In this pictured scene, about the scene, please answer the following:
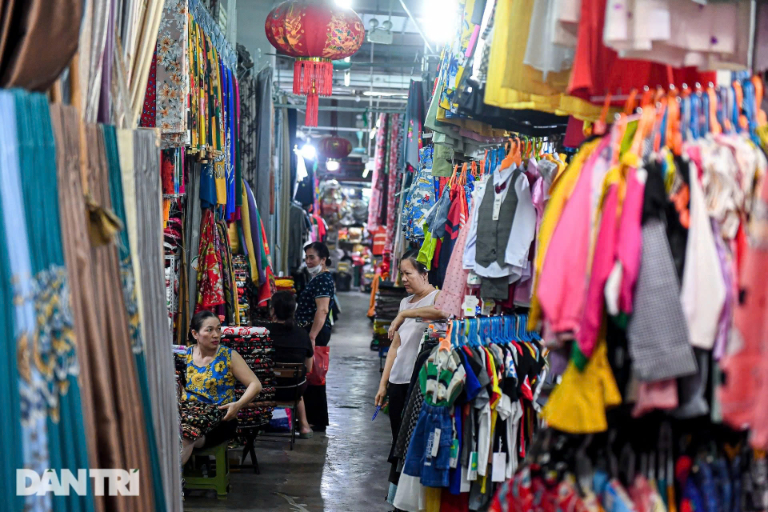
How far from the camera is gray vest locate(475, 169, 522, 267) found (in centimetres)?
362

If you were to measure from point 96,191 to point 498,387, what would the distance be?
7.83ft

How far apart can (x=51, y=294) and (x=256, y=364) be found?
413cm

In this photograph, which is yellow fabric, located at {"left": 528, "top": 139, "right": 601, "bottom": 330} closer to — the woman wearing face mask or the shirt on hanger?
the shirt on hanger

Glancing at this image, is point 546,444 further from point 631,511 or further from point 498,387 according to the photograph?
point 498,387

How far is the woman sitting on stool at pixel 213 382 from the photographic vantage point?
531cm

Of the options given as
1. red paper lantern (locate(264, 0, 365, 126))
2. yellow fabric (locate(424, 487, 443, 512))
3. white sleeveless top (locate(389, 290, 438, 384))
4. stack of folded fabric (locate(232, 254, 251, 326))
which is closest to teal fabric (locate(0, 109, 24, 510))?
yellow fabric (locate(424, 487, 443, 512))

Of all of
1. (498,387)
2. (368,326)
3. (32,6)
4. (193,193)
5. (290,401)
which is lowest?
(368,326)

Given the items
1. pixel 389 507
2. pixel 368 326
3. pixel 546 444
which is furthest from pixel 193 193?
pixel 368 326

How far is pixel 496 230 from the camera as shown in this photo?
366 centimetres

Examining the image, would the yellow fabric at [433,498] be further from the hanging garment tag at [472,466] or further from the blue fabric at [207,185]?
the blue fabric at [207,185]

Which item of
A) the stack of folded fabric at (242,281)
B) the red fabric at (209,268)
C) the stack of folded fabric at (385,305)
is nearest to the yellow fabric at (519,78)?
the red fabric at (209,268)

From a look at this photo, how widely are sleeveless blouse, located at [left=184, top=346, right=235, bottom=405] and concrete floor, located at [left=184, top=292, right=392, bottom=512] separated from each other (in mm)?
683

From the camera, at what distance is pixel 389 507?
18.0 feet

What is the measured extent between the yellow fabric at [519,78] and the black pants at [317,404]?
5.26 metres
